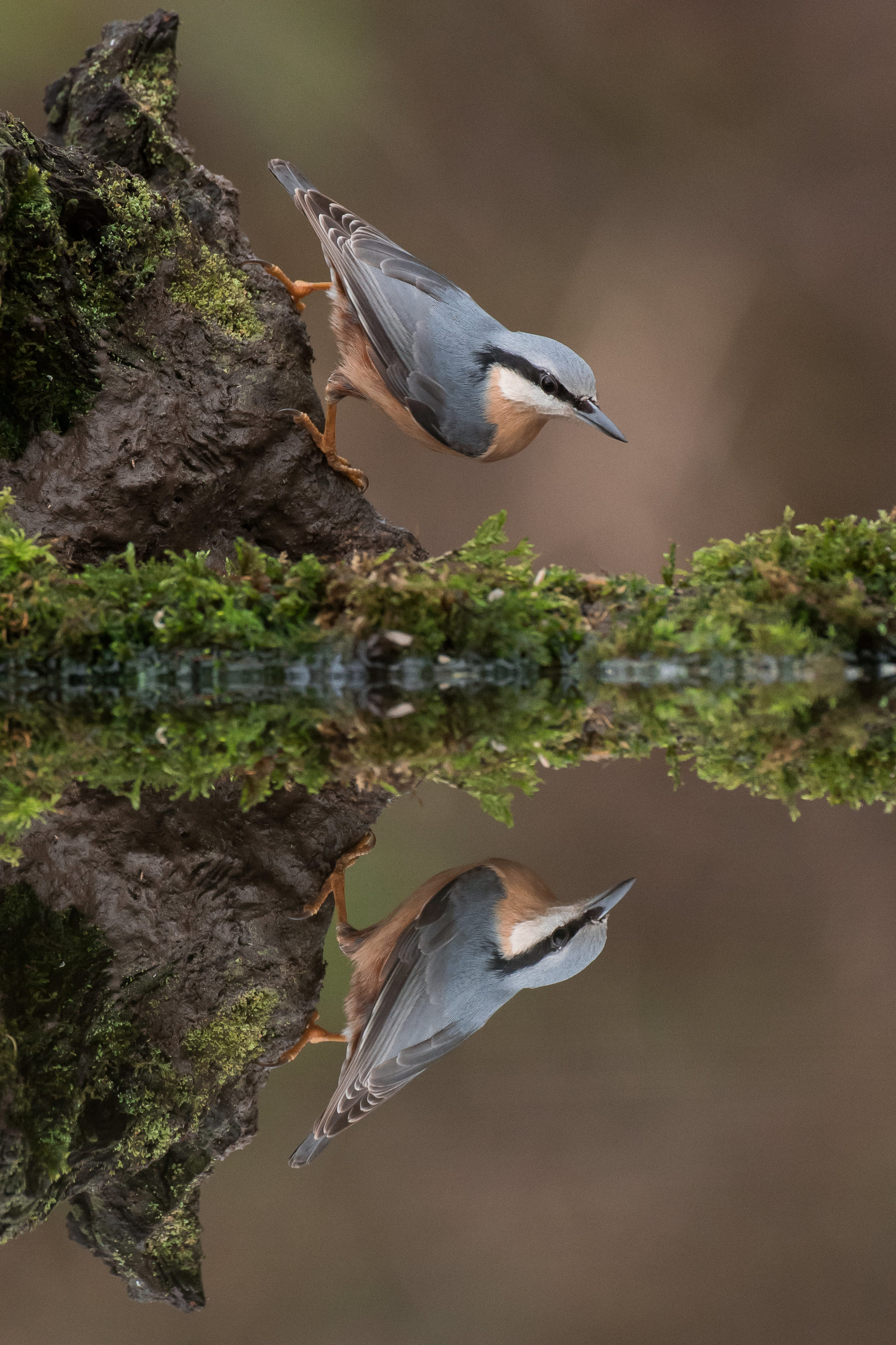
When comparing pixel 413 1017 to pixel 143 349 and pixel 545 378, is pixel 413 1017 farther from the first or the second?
pixel 143 349

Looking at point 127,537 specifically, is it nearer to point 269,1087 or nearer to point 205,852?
point 205,852

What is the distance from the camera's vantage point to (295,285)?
426 centimetres

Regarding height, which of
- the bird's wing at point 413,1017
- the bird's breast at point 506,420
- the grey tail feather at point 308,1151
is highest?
the bird's breast at point 506,420

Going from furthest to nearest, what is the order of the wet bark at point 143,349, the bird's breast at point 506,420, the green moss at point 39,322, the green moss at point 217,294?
the green moss at point 217,294 < the bird's breast at point 506,420 < the wet bark at point 143,349 < the green moss at point 39,322

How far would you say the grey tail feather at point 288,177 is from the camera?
14.6 feet

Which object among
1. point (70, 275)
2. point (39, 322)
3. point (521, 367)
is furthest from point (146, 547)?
point (521, 367)

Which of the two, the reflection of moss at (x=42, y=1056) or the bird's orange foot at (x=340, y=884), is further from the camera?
the bird's orange foot at (x=340, y=884)

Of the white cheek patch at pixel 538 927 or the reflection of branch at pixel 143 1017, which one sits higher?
the reflection of branch at pixel 143 1017

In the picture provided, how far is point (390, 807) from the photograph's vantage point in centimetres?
221

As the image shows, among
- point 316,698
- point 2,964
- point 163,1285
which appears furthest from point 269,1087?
point 316,698

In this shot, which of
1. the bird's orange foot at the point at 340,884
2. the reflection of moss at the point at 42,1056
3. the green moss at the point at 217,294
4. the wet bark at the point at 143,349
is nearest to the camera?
the reflection of moss at the point at 42,1056

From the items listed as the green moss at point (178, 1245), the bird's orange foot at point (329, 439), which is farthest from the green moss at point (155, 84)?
the green moss at point (178, 1245)

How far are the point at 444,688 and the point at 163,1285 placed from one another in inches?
77.8

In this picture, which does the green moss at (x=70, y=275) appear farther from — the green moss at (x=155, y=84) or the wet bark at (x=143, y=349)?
the green moss at (x=155, y=84)
